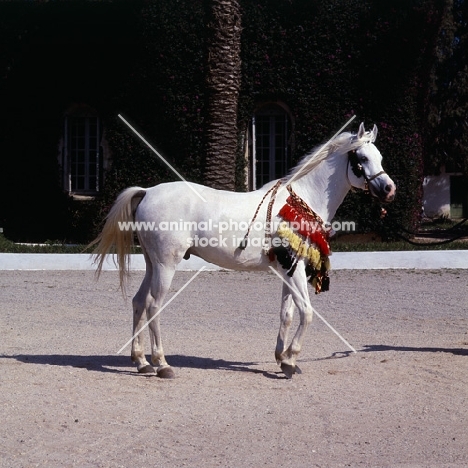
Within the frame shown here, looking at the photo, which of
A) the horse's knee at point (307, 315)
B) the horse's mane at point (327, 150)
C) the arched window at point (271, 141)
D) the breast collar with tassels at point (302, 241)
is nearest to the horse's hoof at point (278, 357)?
the horse's knee at point (307, 315)

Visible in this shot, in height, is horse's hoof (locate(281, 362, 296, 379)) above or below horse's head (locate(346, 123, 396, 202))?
below

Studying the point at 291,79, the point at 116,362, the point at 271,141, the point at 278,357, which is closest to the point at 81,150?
the point at 271,141

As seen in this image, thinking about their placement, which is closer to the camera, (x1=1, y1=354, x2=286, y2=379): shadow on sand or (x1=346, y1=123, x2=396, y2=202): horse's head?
(x1=346, y1=123, x2=396, y2=202): horse's head

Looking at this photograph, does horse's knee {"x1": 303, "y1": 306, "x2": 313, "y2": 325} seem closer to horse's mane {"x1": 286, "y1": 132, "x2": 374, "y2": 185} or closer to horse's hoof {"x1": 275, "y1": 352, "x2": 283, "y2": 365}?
horse's hoof {"x1": 275, "y1": 352, "x2": 283, "y2": 365}

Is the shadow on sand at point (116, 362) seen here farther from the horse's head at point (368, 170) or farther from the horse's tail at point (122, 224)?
the horse's head at point (368, 170)

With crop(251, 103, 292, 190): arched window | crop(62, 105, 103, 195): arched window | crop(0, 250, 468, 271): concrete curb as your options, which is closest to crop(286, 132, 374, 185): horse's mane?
crop(0, 250, 468, 271): concrete curb

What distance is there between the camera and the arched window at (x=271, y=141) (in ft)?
64.1

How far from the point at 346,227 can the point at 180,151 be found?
4235mm

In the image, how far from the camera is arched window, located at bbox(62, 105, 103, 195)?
20234mm

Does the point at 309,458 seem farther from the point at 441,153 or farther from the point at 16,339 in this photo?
the point at 441,153

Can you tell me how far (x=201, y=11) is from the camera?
1884 cm

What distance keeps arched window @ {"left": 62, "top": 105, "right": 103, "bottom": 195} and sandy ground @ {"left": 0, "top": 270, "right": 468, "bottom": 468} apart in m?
8.92

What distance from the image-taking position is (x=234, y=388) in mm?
6512

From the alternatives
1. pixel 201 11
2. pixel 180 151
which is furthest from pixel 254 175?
pixel 201 11
